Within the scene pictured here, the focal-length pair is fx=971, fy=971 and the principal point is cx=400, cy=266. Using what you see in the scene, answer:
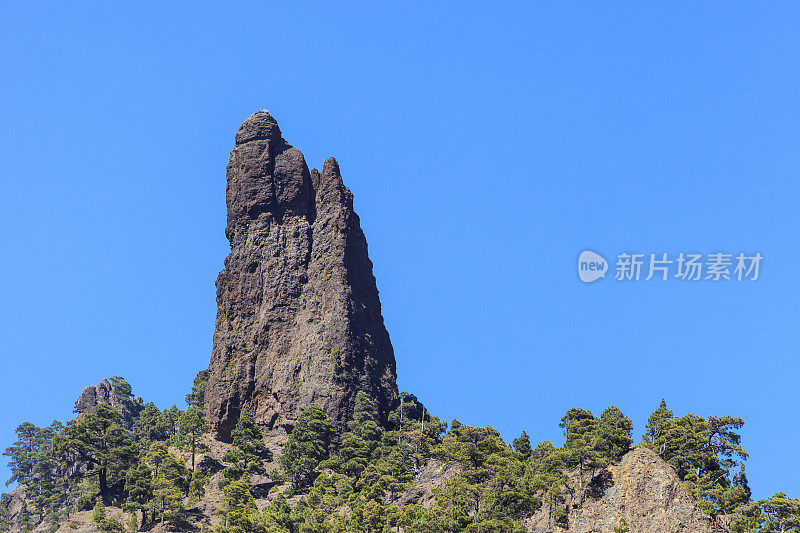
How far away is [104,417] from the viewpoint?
13800 centimetres

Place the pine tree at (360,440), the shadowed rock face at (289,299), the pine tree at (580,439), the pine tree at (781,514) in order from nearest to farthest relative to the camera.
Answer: the pine tree at (781,514)
the pine tree at (580,439)
the pine tree at (360,440)
the shadowed rock face at (289,299)

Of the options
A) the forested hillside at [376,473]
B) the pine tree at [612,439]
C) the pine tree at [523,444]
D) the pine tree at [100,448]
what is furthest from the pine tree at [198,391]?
the pine tree at [612,439]

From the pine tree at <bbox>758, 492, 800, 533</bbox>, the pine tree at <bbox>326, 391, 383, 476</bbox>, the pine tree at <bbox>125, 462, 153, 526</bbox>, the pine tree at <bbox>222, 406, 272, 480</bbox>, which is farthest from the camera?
the pine tree at <bbox>326, 391, 383, 476</bbox>

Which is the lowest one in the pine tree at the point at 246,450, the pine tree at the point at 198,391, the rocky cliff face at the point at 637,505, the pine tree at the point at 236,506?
the pine tree at the point at 236,506

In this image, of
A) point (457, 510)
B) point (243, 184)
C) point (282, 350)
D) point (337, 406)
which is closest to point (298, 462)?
point (337, 406)

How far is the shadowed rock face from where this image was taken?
15025 centimetres

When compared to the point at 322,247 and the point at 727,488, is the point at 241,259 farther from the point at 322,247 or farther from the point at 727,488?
the point at 727,488

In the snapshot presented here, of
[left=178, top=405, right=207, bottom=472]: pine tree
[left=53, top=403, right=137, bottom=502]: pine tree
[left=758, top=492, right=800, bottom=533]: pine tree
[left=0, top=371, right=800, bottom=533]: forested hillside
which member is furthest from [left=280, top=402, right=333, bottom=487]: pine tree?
[left=758, top=492, right=800, bottom=533]: pine tree

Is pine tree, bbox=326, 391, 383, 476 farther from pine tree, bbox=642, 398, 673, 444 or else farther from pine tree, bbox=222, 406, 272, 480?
pine tree, bbox=642, 398, 673, 444

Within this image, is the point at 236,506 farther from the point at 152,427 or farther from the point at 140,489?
the point at 152,427

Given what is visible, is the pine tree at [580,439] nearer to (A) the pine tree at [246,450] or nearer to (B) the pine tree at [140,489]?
(A) the pine tree at [246,450]

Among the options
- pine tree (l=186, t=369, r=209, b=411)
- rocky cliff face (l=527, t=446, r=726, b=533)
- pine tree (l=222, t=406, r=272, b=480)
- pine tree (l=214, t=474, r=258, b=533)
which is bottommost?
pine tree (l=214, t=474, r=258, b=533)

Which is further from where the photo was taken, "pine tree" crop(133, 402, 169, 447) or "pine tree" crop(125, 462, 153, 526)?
"pine tree" crop(133, 402, 169, 447)

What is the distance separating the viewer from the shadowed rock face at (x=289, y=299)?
150250 millimetres
